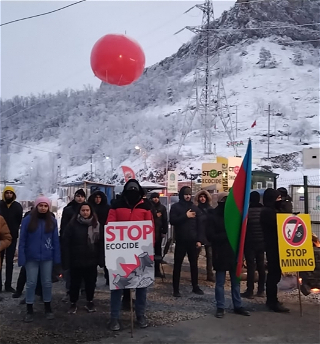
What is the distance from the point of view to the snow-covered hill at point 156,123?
50.2 m

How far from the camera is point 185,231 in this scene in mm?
6117

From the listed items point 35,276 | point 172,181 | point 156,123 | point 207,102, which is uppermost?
point 156,123

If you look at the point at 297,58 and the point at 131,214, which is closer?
the point at 131,214

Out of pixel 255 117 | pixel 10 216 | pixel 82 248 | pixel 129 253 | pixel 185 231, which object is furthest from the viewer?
pixel 255 117

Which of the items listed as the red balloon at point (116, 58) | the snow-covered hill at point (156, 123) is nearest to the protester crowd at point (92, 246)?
the red balloon at point (116, 58)

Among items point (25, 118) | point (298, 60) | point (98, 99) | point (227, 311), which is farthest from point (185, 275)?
point (298, 60)

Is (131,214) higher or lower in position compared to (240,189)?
lower

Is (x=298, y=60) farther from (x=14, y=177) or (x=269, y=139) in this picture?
(x=14, y=177)

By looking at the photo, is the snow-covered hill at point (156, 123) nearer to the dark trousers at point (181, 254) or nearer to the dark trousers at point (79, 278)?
the dark trousers at point (181, 254)

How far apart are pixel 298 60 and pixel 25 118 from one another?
58146mm

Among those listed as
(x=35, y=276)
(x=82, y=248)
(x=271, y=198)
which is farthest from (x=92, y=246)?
(x=271, y=198)

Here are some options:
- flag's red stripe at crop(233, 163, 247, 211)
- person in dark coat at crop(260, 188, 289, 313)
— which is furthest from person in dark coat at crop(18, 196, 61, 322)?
person in dark coat at crop(260, 188, 289, 313)

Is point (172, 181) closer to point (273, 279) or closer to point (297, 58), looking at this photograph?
point (273, 279)

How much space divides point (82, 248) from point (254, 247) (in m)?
2.61
